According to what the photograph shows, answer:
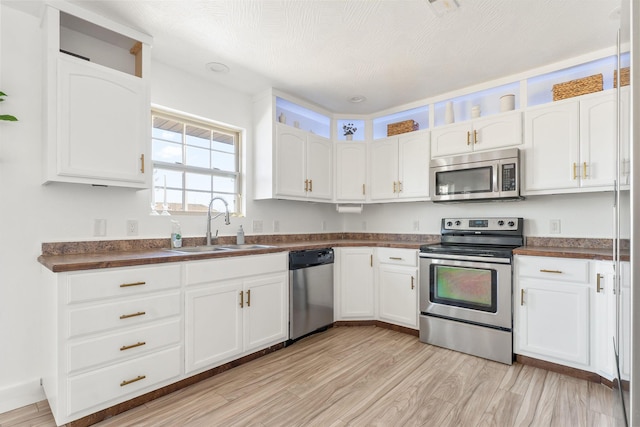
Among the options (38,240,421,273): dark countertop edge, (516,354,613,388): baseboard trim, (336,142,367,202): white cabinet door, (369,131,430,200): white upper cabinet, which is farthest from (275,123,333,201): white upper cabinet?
(516,354,613,388): baseboard trim

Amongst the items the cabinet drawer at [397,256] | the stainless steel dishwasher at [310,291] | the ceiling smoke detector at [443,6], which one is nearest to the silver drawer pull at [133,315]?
the stainless steel dishwasher at [310,291]

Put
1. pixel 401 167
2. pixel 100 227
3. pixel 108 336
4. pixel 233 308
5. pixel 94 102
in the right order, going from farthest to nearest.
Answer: pixel 401 167
pixel 233 308
pixel 100 227
pixel 94 102
pixel 108 336

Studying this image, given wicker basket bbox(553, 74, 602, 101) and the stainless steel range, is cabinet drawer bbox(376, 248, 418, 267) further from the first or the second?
wicker basket bbox(553, 74, 602, 101)

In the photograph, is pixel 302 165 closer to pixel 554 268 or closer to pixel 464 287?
pixel 464 287

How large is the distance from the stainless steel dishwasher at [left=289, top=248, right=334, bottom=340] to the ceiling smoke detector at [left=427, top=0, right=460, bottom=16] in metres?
2.15

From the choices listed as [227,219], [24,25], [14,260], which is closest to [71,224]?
[14,260]

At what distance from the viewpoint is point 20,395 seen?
2.02 metres

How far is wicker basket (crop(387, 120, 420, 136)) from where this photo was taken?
144 inches

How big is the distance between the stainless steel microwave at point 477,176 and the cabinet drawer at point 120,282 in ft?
8.45

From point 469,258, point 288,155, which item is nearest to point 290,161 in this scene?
point 288,155

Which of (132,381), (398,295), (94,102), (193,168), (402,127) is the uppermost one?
(402,127)

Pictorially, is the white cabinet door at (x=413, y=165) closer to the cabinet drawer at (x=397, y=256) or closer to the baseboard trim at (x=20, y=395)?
the cabinet drawer at (x=397, y=256)

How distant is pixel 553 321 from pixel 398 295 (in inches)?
51.6

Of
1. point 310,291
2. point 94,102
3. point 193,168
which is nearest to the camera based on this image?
point 94,102
